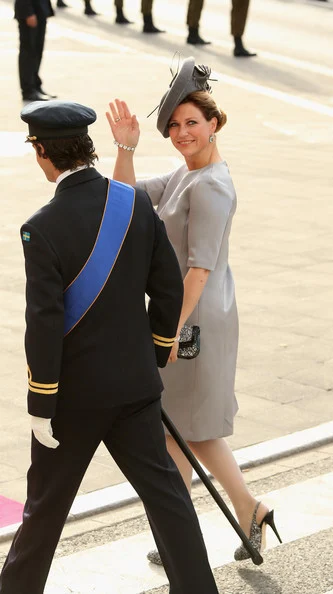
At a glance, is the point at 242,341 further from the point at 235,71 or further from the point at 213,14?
the point at 213,14

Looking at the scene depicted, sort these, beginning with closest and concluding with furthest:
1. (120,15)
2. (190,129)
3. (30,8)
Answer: (190,129) < (30,8) < (120,15)

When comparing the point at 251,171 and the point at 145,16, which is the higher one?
the point at 251,171

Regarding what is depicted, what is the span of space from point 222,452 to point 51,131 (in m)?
1.68

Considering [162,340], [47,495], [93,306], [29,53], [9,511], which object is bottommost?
[29,53]

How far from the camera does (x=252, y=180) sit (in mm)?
13492

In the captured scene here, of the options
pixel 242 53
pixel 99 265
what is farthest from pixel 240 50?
pixel 99 265

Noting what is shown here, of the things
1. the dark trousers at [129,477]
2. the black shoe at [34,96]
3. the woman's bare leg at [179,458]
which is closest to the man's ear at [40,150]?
the dark trousers at [129,477]

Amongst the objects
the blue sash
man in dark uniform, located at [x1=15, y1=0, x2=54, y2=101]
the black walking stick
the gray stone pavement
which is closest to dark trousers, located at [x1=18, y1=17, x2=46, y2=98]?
man in dark uniform, located at [x1=15, y1=0, x2=54, y2=101]

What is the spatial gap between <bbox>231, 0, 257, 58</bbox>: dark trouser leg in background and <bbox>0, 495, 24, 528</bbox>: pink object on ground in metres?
16.3

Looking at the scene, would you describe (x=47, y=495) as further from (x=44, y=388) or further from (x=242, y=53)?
(x=242, y=53)

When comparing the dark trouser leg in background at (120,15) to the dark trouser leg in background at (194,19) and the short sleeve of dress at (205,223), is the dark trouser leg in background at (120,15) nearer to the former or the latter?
the dark trouser leg in background at (194,19)

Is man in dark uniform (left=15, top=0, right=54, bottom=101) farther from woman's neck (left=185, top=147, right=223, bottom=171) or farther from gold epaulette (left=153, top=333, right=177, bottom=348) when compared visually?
gold epaulette (left=153, top=333, right=177, bottom=348)

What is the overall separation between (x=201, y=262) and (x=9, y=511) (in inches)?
60.8

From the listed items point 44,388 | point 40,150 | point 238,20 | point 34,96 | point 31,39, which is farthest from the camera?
point 238,20
